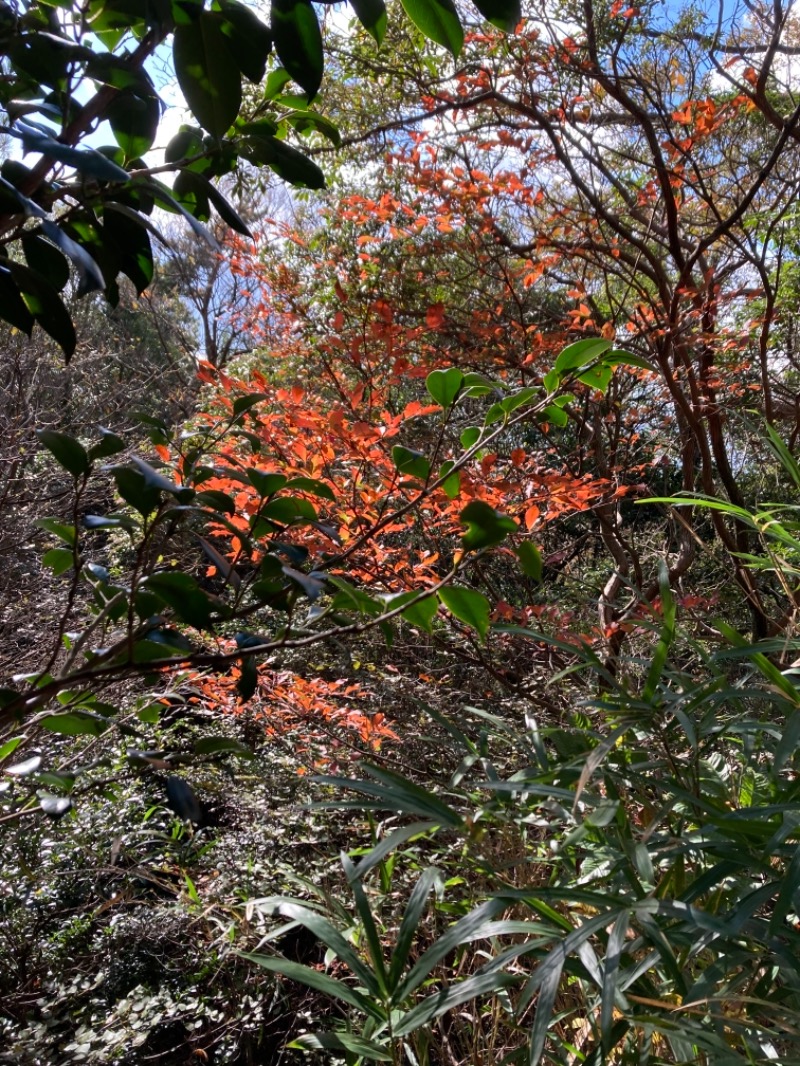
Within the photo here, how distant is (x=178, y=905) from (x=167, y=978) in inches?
8.3

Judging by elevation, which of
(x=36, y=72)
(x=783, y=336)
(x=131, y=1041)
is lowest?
(x=131, y=1041)

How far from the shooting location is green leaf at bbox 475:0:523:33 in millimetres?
637

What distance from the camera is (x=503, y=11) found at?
0.64 m

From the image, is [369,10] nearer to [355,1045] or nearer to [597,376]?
[597,376]

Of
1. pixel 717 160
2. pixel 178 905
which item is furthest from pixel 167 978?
pixel 717 160

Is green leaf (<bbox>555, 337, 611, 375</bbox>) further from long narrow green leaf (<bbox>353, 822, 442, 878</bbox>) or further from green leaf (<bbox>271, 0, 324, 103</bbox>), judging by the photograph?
long narrow green leaf (<bbox>353, 822, 442, 878</bbox>)

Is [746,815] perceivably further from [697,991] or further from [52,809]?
[52,809]

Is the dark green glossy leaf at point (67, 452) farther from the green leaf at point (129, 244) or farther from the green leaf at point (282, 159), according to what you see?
the green leaf at point (282, 159)

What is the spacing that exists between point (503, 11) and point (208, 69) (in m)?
0.26

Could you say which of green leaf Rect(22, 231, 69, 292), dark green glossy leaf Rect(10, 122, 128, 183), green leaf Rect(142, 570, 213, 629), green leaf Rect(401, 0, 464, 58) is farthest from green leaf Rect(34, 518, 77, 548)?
green leaf Rect(401, 0, 464, 58)

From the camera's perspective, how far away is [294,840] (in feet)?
8.34

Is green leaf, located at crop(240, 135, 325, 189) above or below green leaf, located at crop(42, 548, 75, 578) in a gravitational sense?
above

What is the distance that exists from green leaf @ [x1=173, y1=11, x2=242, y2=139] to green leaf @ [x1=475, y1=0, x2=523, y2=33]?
22 centimetres

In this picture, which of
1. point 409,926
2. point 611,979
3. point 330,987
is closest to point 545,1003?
point 611,979
